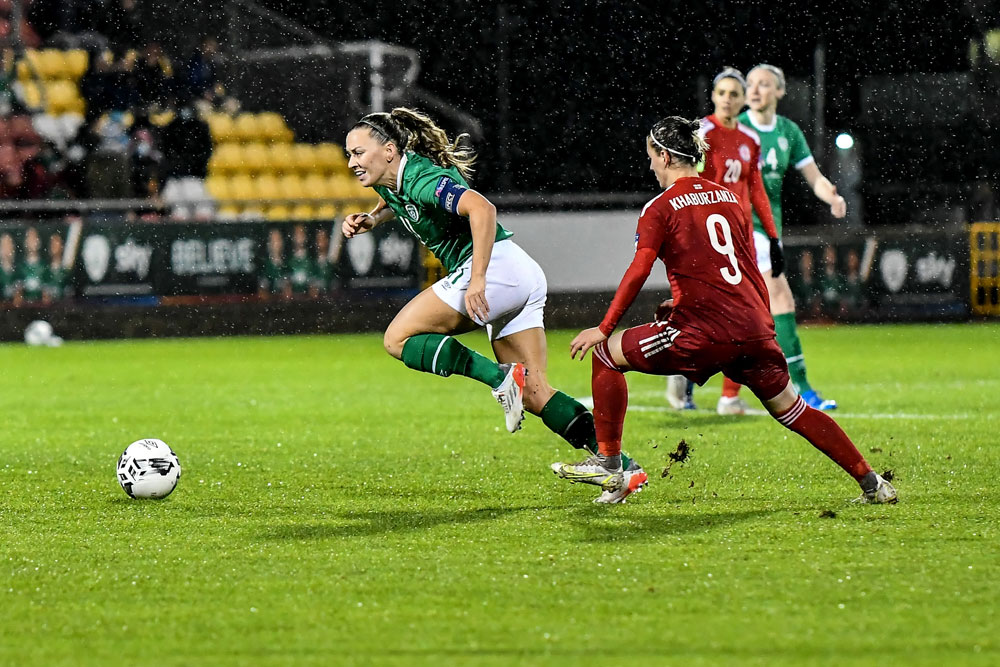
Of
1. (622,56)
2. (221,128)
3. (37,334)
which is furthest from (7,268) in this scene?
(622,56)

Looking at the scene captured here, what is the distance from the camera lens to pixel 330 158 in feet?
74.8

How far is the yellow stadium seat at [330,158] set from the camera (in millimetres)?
22703

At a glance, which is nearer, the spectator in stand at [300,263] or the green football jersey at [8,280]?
the green football jersey at [8,280]

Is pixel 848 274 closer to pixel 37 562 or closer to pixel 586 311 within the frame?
pixel 586 311

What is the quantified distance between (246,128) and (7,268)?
6.51m

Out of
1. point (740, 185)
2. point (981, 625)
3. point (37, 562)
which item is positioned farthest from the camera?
point (740, 185)

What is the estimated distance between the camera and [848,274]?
62.7 ft

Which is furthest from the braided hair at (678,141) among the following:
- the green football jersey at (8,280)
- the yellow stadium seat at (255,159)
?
the yellow stadium seat at (255,159)

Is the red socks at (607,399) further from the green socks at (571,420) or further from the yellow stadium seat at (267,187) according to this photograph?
the yellow stadium seat at (267,187)

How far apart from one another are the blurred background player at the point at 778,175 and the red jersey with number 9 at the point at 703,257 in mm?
3592

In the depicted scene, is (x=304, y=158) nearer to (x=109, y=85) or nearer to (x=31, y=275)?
(x=109, y=85)

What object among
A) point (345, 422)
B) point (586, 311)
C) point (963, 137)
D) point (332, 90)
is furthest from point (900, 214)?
point (345, 422)

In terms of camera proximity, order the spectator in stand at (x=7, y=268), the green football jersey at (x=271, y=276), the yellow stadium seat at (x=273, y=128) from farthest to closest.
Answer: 1. the yellow stadium seat at (x=273, y=128)
2. the green football jersey at (x=271, y=276)
3. the spectator in stand at (x=7, y=268)

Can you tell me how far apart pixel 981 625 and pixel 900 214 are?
64.4 feet
